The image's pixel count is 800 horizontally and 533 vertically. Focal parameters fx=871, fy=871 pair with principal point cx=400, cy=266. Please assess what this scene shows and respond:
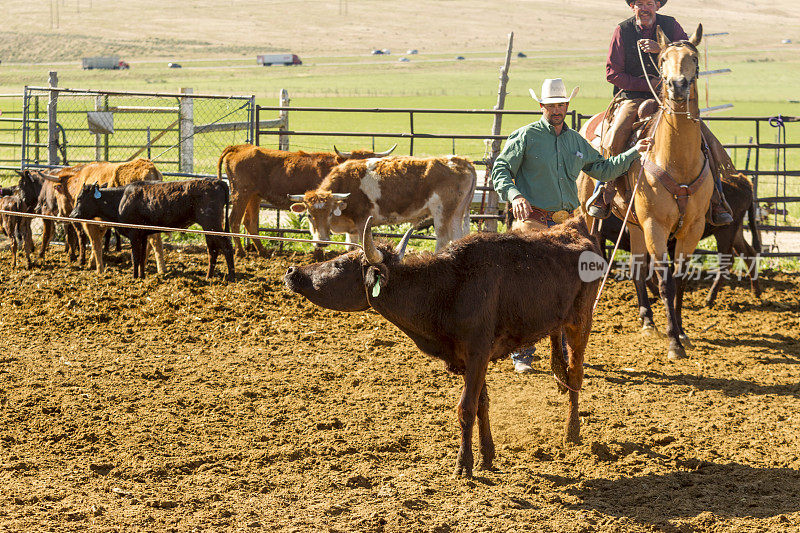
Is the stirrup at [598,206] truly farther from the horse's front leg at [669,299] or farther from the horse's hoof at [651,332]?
the horse's hoof at [651,332]

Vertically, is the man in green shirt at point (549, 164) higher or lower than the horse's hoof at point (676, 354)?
higher

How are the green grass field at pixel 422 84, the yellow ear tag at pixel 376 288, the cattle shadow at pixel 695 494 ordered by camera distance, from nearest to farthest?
the cattle shadow at pixel 695 494 < the yellow ear tag at pixel 376 288 < the green grass field at pixel 422 84

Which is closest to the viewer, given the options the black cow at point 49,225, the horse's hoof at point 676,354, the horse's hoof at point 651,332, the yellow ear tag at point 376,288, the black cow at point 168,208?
the yellow ear tag at point 376,288

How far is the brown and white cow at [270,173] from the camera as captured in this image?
40.1 ft

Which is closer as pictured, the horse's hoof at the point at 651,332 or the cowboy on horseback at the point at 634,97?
the horse's hoof at the point at 651,332

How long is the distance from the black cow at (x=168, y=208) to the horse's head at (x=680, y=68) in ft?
18.2

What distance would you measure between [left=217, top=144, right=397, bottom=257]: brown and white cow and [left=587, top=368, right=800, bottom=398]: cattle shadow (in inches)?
238

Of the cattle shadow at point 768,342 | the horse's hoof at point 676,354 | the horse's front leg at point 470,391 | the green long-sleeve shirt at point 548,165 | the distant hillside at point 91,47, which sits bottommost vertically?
the cattle shadow at point 768,342

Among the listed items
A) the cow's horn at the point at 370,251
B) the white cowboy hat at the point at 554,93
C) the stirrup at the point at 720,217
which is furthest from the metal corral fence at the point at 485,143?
the cow's horn at the point at 370,251

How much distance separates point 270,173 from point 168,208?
194 cm

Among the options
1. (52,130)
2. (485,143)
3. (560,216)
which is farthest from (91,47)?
(560,216)

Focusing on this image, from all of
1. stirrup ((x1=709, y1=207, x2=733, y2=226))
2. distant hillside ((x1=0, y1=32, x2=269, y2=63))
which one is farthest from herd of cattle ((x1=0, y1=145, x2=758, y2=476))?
distant hillside ((x1=0, y1=32, x2=269, y2=63))

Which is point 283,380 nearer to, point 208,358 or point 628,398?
point 208,358

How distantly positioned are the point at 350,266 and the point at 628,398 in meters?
2.79
